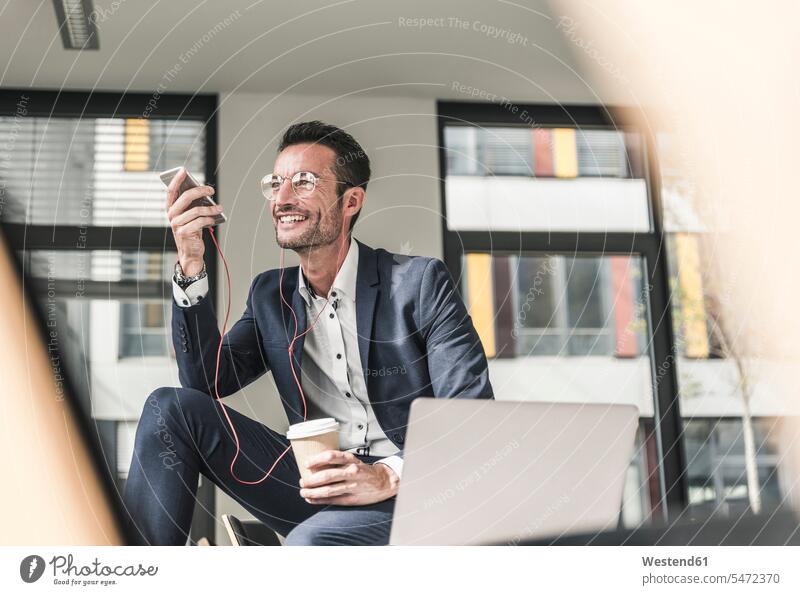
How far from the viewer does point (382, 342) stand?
1478 mm

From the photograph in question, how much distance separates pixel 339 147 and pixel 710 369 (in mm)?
1138

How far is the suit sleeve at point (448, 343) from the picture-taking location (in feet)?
4.54

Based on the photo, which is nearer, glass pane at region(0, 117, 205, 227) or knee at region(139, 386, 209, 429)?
knee at region(139, 386, 209, 429)

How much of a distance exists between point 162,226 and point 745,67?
1391 mm

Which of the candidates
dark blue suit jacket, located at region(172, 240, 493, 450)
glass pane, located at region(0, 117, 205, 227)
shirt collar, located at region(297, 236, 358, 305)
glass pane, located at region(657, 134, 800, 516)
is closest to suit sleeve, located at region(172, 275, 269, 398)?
Answer: dark blue suit jacket, located at region(172, 240, 493, 450)

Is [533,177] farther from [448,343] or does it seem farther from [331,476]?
[331,476]

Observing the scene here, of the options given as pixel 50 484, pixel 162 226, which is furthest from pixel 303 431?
pixel 162 226

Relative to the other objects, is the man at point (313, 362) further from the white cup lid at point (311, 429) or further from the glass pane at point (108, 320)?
the glass pane at point (108, 320)

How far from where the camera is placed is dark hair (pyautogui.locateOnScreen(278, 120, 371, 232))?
1.58 m

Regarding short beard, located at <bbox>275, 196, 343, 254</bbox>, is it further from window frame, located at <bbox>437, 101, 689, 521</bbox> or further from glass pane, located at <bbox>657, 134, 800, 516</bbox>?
glass pane, located at <bbox>657, 134, 800, 516</bbox>

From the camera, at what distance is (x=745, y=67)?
1.92m
